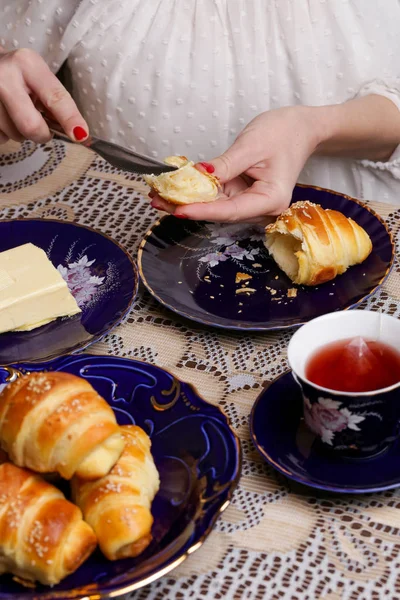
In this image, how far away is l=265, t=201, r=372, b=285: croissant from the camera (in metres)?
1.23

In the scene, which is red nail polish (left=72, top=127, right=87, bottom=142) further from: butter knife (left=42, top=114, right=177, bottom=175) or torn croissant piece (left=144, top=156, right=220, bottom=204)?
torn croissant piece (left=144, top=156, right=220, bottom=204)

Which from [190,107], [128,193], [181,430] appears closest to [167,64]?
[190,107]

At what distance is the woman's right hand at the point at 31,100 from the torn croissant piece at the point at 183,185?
0.55ft

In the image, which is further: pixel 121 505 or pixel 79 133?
pixel 79 133

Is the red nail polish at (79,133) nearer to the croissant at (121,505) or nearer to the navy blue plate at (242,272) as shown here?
the navy blue plate at (242,272)

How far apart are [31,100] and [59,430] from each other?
2.75 ft

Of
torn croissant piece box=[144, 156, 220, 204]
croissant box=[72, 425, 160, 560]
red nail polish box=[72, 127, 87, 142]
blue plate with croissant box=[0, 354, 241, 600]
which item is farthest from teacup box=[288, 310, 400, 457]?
red nail polish box=[72, 127, 87, 142]

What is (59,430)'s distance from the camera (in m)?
0.75

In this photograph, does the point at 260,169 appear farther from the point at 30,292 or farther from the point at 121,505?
the point at 121,505

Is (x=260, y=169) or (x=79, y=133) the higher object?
(x=79, y=133)

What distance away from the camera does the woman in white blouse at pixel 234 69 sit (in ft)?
5.64

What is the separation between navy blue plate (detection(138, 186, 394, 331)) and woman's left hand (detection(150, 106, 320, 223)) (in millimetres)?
68

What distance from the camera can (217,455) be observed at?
851 mm

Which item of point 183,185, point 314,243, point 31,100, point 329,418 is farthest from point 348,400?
point 31,100
